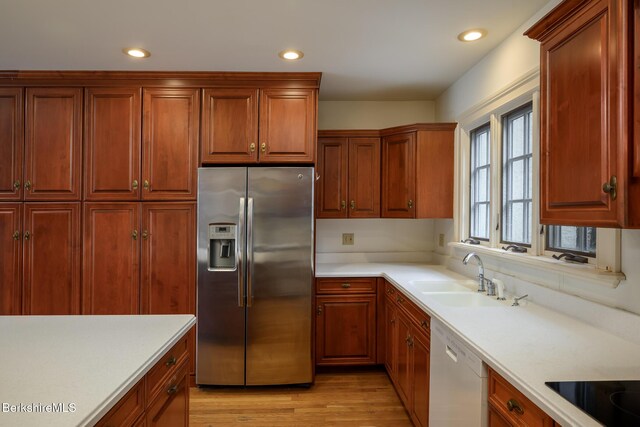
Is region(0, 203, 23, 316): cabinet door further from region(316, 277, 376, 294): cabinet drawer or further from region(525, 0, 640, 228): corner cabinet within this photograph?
region(525, 0, 640, 228): corner cabinet

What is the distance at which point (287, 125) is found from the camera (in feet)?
9.07

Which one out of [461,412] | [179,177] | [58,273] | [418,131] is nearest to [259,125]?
[179,177]

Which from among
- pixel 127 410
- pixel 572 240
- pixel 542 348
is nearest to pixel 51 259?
pixel 127 410

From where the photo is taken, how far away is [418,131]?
2947 millimetres

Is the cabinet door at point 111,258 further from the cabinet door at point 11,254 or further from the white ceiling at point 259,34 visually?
the white ceiling at point 259,34

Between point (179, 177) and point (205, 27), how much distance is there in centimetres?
115

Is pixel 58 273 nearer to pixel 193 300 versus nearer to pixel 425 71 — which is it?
pixel 193 300

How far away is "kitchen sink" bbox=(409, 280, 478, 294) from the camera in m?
2.35

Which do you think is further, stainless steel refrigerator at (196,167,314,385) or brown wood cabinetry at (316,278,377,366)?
brown wood cabinetry at (316,278,377,366)

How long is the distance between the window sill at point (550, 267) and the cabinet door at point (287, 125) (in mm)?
1493

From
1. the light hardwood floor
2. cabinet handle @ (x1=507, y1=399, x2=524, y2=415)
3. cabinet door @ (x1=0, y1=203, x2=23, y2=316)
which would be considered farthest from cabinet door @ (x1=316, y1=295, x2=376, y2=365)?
cabinet door @ (x1=0, y1=203, x2=23, y2=316)

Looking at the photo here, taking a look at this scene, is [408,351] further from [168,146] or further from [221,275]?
[168,146]

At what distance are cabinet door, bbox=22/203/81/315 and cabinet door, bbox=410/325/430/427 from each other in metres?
2.54

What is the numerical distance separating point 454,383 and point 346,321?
58.5 inches
